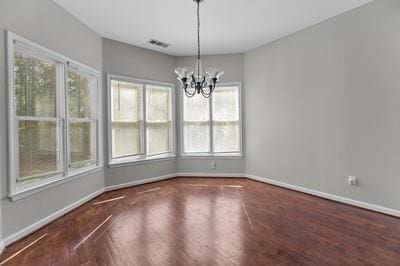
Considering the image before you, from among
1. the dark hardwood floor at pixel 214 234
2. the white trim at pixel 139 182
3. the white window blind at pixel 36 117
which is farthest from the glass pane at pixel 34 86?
the white trim at pixel 139 182

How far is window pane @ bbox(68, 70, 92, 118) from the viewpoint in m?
3.55

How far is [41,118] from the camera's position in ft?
9.70

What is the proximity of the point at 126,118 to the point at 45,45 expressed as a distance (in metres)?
2.00

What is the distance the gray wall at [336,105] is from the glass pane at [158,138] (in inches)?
83.0

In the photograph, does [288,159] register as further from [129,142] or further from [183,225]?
[129,142]

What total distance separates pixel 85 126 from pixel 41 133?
0.97m

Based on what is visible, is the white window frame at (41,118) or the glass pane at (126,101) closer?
the white window frame at (41,118)

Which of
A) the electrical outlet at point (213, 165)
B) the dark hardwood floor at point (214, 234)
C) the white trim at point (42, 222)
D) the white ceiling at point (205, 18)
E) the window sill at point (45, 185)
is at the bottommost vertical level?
the dark hardwood floor at point (214, 234)

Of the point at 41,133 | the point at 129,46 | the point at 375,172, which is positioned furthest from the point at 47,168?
the point at 375,172

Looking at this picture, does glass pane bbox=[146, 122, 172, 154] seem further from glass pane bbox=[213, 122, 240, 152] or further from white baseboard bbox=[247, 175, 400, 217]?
white baseboard bbox=[247, 175, 400, 217]

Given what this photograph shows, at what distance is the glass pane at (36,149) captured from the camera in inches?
106

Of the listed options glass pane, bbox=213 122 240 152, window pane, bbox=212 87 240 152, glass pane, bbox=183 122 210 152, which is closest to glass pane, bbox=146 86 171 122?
glass pane, bbox=183 122 210 152

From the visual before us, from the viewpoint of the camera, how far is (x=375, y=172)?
3.25 meters

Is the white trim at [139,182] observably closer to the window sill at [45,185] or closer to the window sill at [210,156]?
the window sill at [210,156]
